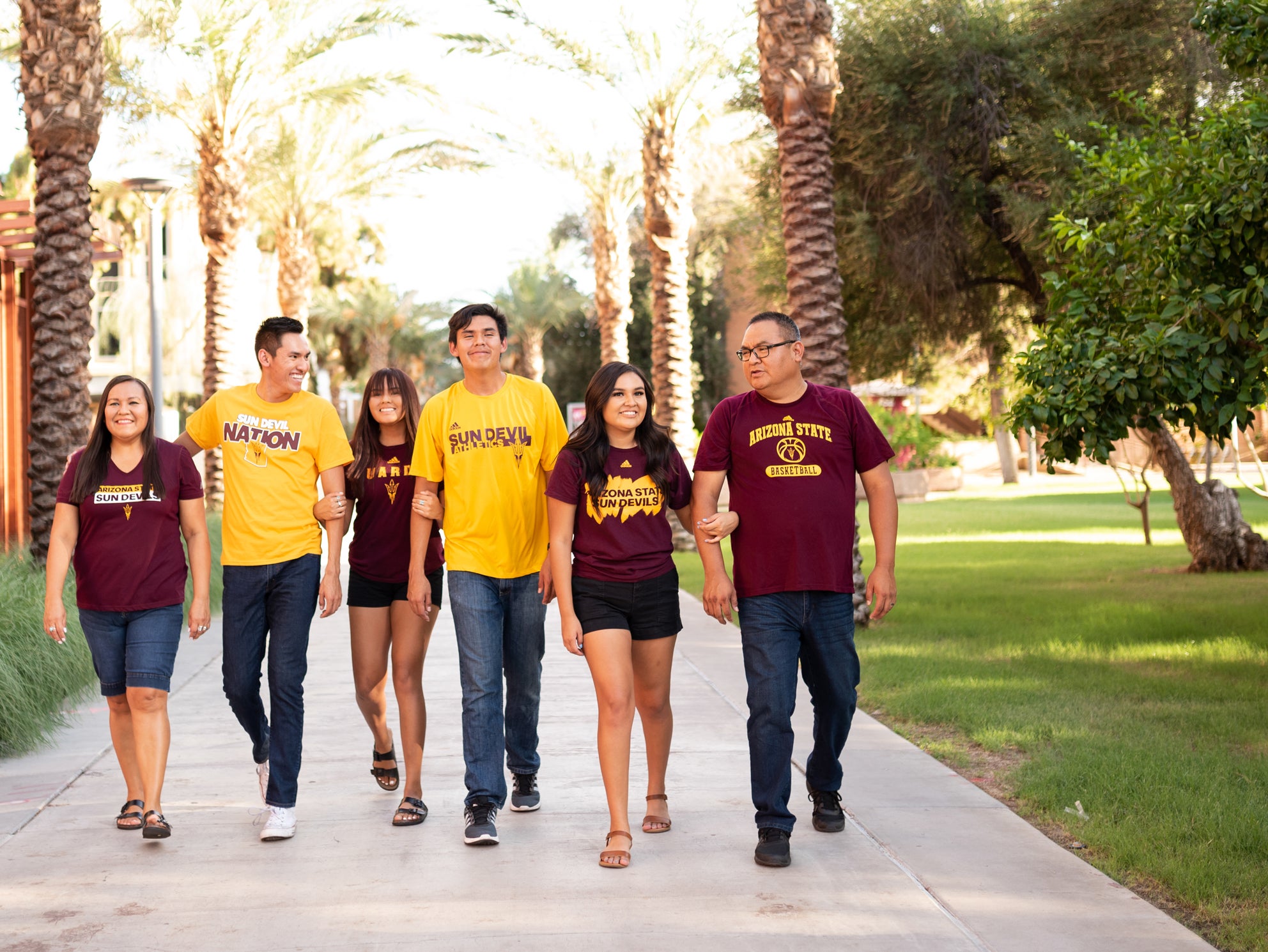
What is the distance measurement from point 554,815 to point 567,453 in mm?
1617

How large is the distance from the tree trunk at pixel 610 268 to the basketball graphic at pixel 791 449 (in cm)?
1956

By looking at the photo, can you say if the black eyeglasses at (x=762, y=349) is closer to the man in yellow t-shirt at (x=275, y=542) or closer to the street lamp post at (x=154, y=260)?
the man in yellow t-shirt at (x=275, y=542)

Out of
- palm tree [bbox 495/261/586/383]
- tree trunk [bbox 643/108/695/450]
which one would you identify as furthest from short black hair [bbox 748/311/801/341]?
palm tree [bbox 495/261/586/383]

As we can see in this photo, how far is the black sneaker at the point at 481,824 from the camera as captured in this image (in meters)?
5.00

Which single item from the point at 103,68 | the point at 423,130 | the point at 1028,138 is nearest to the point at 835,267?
the point at 1028,138

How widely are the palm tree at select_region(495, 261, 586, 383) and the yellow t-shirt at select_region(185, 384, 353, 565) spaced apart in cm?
4473

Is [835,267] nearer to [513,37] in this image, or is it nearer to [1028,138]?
[1028,138]

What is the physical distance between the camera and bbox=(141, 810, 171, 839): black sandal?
5039 millimetres

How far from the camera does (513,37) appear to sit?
20.0 meters

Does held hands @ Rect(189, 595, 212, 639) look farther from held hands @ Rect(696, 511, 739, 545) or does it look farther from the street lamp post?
the street lamp post

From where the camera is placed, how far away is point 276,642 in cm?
520

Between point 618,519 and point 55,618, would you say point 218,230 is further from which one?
point 618,519


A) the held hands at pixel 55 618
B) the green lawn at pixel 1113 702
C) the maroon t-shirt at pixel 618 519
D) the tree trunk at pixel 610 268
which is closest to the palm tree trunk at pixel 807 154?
the green lawn at pixel 1113 702

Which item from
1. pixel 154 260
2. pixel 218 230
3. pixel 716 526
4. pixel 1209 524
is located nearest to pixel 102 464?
pixel 716 526
